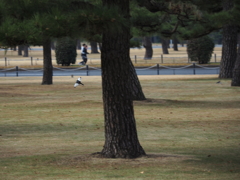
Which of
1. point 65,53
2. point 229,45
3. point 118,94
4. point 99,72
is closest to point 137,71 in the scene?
point 99,72

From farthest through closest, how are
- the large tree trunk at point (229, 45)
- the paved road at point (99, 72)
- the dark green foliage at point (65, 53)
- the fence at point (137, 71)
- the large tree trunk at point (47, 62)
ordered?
1. the dark green foliage at point (65, 53)
2. the fence at point (137, 71)
3. the paved road at point (99, 72)
4. the large tree trunk at point (229, 45)
5. the large tree trunk at point (47, 62)

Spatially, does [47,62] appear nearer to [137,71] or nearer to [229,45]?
[229,45]

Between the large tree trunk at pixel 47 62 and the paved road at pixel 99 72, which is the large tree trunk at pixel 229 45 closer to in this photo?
the paved road at pixel 99 72

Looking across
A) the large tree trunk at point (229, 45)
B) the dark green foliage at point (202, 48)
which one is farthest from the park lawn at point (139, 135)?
the dark green foliage at point (202, 48)

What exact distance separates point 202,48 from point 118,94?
123 ft

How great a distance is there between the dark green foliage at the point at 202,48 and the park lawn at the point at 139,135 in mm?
22106

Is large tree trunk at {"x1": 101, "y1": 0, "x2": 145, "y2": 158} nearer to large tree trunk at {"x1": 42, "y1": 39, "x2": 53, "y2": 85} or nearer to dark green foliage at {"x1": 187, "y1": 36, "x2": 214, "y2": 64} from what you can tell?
large tree trunk at {"x1": 42, "y1": 39, "x2": 53, "y2": 85}

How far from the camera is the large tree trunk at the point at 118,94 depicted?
877 centimetres

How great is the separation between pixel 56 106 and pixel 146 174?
11024 mm

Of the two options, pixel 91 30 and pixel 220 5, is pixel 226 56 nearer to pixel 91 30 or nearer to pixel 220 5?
pixel 220 5

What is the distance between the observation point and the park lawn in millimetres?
8070

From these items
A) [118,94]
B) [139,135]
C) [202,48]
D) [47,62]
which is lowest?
[139,135]

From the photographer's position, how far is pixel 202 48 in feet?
149

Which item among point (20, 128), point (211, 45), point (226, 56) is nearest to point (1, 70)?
point (211, 45)
